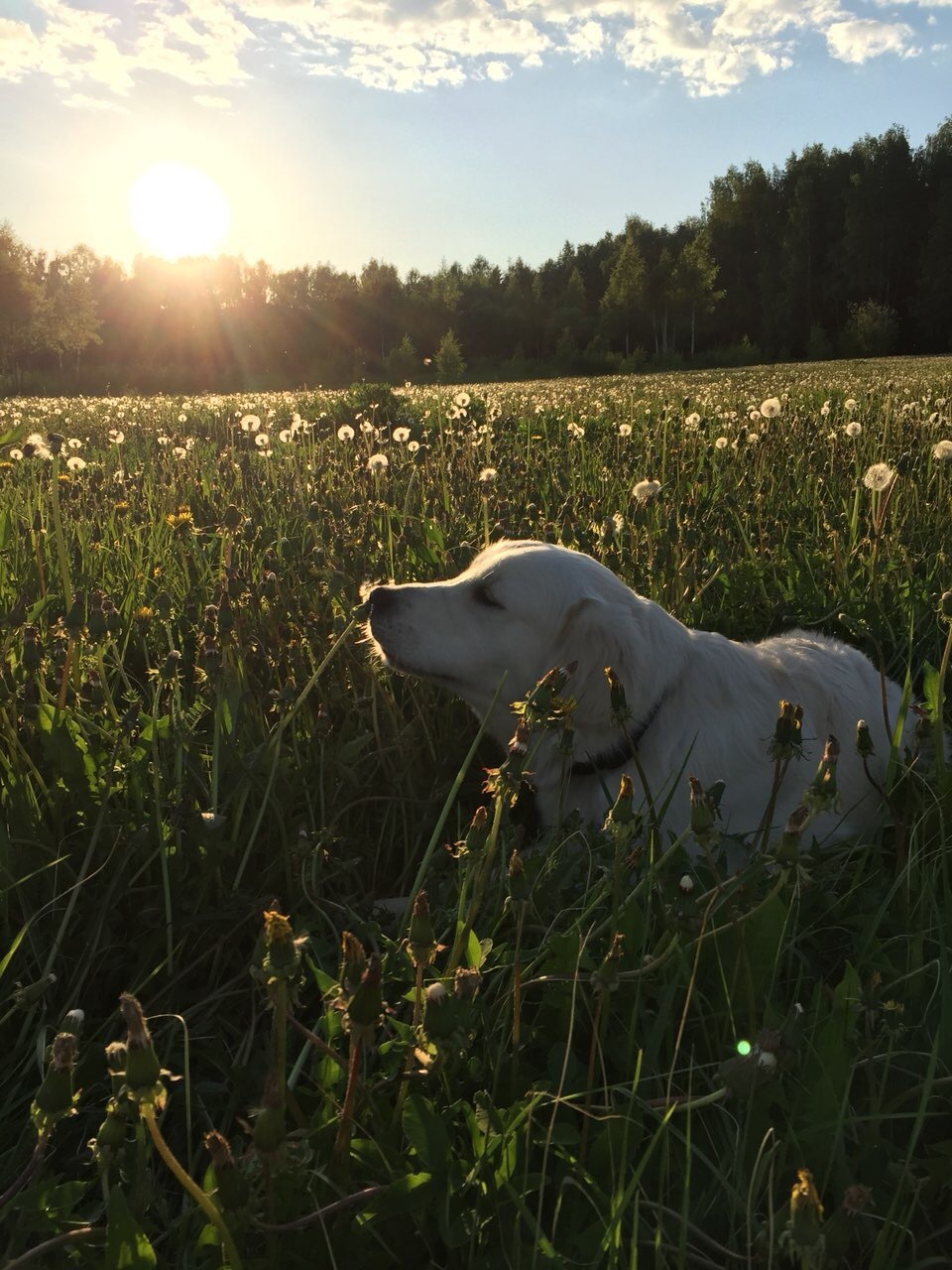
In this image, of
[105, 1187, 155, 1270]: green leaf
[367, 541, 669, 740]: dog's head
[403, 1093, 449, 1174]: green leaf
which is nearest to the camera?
[105, 1187, 155, 1270]: green leaf

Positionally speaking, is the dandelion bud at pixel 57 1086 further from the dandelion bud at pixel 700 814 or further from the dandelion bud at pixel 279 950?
the dandelion bud at pixel 700 814

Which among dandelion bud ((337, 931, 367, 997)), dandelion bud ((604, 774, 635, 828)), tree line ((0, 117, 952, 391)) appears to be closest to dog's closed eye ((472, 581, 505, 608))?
dandelion bud ((604, 774, 635, 828))

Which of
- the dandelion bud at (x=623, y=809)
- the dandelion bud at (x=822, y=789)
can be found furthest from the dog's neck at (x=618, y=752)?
the dandelion bud at (x=822, y=789)

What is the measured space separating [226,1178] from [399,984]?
807 millimetres

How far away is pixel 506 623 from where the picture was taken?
9.95ft

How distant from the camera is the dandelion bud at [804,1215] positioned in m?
0.89

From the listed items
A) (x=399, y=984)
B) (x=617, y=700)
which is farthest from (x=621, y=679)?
(x=399, y=984)

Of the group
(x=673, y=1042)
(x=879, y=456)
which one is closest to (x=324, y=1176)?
(x=673, y=1042)

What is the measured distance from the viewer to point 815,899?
2.16 meters

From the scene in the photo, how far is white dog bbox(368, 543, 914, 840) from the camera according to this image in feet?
9.21

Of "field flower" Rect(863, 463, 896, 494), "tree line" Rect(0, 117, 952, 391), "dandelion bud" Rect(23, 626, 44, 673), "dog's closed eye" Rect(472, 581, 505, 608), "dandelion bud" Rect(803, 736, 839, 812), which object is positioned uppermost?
"tree line" Rect(0, 117, 952, 391)

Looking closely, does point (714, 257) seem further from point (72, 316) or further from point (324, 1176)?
point (324, 1176)

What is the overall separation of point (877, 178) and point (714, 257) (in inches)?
559

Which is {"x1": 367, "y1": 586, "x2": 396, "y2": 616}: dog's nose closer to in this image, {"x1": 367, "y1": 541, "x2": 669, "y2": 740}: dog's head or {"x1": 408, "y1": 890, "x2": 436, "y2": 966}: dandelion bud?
{"x1": 367, "y1": 541, "x2": 669, "y2": 740}: dog's head
